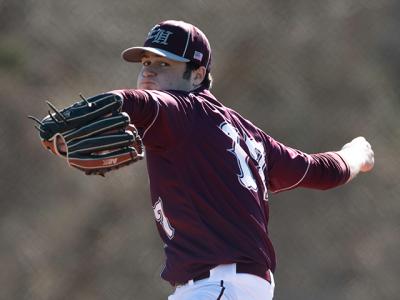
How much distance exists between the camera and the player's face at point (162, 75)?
310 centimetres

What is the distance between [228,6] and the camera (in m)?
5.45

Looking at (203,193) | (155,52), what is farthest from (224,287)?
(155,52)

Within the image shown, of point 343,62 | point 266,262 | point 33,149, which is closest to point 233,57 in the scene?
point 343,62

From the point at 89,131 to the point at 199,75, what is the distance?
0.86m

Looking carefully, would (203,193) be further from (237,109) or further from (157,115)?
(237,109)

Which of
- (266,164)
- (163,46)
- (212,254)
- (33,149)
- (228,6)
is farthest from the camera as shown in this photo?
(228,6)

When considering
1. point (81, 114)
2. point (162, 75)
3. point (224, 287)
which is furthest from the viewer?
point (162, 75)

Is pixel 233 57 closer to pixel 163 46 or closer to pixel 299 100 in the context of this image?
pixel 299 100

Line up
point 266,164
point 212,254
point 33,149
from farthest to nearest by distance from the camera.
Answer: point 33,149, point 266,164, point 212,254

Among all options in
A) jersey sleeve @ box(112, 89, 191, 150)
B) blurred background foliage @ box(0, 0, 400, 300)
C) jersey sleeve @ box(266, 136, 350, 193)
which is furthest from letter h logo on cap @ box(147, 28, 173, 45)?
blurred background foliage @ box(0, 0, 400, 300)

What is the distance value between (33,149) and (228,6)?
4.82ft

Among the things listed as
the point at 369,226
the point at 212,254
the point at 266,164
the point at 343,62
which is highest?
the point at 343,62

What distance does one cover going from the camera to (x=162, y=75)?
10.3 feet

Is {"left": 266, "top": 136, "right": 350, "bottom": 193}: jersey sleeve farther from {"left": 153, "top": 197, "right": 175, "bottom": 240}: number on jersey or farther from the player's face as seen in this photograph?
{"left": 153, "top": 197, "right": 175, "bottom": 240}: number on jersey
